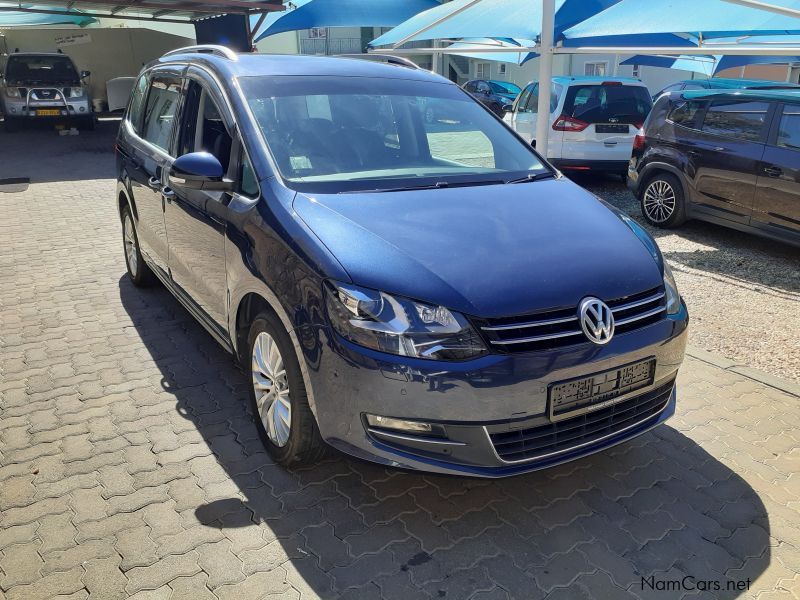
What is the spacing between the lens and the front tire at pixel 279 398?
2.86 m

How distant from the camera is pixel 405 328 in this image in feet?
8.18

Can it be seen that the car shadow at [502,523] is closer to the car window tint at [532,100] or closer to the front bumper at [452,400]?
the front bumper at [452,400]

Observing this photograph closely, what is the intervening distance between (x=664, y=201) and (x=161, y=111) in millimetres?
6217

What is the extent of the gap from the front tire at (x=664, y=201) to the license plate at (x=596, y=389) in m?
6.00

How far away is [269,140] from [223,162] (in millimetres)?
364

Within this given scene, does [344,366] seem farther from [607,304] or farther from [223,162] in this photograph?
[223,162]

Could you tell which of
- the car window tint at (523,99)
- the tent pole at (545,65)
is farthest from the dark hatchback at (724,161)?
the car window tint at (523,99)

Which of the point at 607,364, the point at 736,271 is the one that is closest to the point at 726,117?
the point at 736,271

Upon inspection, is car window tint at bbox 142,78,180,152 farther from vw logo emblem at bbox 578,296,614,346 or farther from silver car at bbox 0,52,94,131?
silver car at bbox 0,52,94,131

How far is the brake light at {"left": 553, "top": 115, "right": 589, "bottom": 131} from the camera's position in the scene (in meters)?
10.4

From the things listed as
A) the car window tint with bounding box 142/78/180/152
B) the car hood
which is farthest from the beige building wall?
the car hood

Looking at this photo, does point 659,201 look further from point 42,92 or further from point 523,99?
point 42,92

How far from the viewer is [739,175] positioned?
7.32 m

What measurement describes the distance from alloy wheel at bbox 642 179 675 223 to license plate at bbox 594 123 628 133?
2277mm
